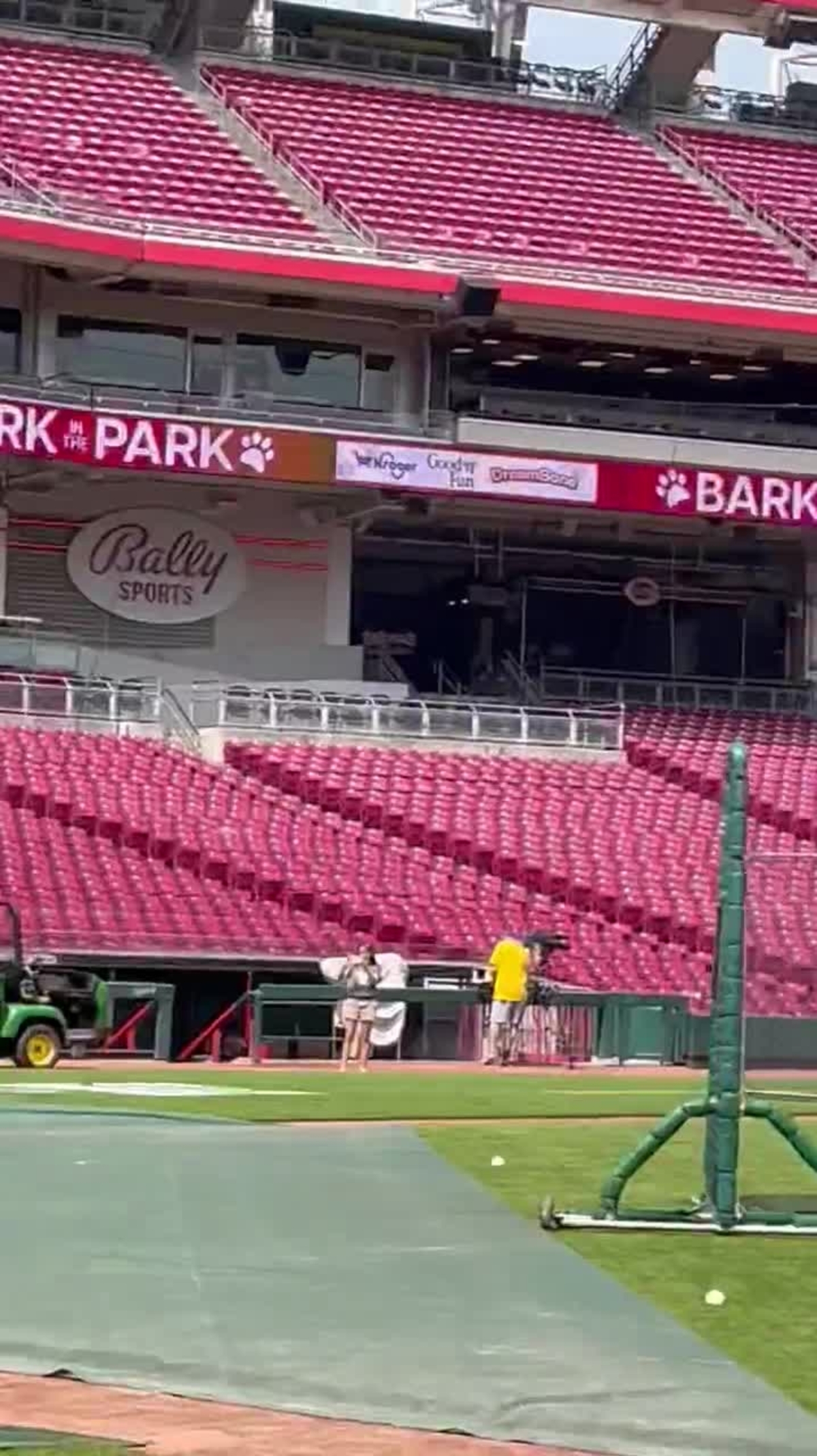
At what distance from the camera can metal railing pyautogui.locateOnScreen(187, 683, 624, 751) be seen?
39656 mm

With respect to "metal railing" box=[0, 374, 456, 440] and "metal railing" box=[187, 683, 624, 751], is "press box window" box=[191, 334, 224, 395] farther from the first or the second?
"metal railing" box=[187, 683, 624, 751]

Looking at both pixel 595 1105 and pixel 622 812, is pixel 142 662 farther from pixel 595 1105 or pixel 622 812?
pixel 595 1105

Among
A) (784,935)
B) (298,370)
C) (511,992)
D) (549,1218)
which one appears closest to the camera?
(549,1218)

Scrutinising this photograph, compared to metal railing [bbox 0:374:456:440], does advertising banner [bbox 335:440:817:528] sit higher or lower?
lower

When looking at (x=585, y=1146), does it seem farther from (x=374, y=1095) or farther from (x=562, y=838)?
(x=562, y=838)

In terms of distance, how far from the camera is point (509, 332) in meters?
44.4

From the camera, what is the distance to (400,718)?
4094cm

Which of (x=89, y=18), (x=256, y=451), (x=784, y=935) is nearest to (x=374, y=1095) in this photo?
(x=784, y=935)

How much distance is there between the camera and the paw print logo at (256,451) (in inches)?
1601

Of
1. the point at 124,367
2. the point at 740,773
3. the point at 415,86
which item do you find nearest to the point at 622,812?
the point at 124,367

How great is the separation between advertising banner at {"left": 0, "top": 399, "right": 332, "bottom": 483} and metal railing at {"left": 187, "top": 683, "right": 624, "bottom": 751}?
3479 millimetres

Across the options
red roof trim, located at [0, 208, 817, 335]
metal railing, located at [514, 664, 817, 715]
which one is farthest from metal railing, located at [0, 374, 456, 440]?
metal railing, located at [514, 664, 817, 715]

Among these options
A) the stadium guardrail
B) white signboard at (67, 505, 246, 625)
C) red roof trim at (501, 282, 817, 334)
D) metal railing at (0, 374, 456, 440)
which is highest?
red roof trim at (501, 282, 817, 334)

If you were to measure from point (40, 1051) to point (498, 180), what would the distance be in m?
25.4
